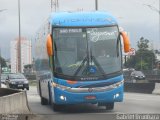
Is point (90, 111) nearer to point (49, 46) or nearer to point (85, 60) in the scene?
point (85, 60)

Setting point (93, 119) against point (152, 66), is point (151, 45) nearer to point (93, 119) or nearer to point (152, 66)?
point (152, 66)

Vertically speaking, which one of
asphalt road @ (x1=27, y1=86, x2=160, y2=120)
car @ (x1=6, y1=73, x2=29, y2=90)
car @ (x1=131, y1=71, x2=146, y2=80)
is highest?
asphalt road @ (x1=27, y1=86, x2=160, y2=120)

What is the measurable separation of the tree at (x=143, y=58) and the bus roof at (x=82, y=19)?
10238cm

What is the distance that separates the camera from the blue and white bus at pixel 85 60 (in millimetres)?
19266

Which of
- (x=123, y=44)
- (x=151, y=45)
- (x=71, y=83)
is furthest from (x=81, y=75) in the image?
(x=151, y=45)

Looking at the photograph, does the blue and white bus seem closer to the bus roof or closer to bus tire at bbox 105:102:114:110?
the bus roof

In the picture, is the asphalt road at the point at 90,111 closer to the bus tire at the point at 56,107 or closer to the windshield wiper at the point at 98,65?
the bus tire at the point at 56,107

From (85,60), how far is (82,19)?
1.65 m

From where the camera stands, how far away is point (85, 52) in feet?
64.2

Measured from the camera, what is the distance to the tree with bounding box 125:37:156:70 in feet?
411

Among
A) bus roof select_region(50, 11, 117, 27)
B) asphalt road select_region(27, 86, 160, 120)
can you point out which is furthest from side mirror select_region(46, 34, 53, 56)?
asphalt road select_region(27, 86, 160, 120)

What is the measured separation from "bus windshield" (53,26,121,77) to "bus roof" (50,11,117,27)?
0.23m

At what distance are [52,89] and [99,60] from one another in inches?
78.2

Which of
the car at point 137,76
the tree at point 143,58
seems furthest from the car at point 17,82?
the tree at point 143,58
